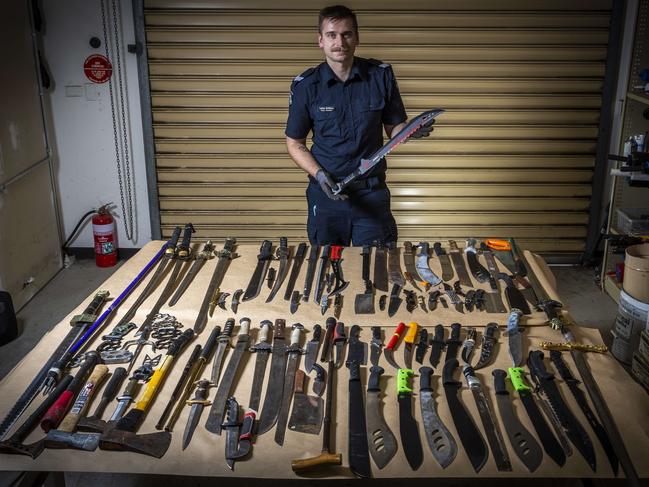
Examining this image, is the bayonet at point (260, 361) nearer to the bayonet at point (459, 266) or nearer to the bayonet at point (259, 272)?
the bayonet at point (259, 272)

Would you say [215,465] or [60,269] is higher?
[215,465]

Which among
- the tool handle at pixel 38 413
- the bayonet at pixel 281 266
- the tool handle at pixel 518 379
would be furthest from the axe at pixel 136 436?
the tool handle at pixel 518 379

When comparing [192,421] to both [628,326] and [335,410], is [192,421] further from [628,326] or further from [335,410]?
[628,326]

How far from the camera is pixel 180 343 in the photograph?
2766 mm

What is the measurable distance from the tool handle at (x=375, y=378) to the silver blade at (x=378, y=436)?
51mm

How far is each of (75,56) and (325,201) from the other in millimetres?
2856

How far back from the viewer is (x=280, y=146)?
576 cm

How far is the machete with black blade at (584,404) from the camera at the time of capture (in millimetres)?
2168

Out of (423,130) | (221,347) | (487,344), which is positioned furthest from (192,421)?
(423,130)

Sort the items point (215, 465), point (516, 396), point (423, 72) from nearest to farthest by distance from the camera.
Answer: point (215, 465) < point (516, 396) < point (423, 72)

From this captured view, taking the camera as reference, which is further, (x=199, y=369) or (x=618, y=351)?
(x=618, y=351)

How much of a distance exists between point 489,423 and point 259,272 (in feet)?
5.00

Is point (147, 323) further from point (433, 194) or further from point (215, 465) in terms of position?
point (433, 194)

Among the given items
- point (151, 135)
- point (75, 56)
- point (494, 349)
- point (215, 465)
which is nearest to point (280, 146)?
point (151, 135)
